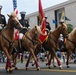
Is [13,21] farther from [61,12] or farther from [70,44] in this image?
[61,12]

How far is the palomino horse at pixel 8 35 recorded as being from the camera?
12743mm

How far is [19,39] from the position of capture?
49.2 feet

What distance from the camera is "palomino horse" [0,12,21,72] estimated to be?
41.8 feet

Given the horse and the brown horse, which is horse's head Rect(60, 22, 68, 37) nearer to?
the brown horse

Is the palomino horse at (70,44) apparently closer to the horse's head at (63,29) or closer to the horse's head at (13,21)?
the horse's head at (63,29)

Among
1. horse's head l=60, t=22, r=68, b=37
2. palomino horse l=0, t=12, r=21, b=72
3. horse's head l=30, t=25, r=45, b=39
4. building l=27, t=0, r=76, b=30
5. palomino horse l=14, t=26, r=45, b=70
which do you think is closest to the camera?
palomino horse l=0, t=12, r=21, b=72

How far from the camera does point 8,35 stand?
514 inches

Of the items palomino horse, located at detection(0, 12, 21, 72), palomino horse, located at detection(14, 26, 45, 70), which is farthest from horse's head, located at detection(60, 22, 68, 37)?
palomino horse, located at detection(0, 12, 21, 72)

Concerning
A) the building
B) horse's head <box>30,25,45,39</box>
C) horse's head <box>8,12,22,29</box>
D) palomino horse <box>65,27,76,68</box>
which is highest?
the building

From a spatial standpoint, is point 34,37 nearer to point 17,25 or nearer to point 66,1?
point 17,25

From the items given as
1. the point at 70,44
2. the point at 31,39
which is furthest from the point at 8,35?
the point at 70,44

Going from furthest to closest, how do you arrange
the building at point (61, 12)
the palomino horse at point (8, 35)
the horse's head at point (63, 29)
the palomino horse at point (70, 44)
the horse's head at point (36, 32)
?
the building at point (61, 12), the palomino horse at point (70, 44), the horse's head at point (63, 29), the horse's head at point (36, 32), the palomino horse at point (8, 35)

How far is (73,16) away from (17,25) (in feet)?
221

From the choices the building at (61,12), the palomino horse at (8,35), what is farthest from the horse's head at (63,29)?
the building at (61,12)
